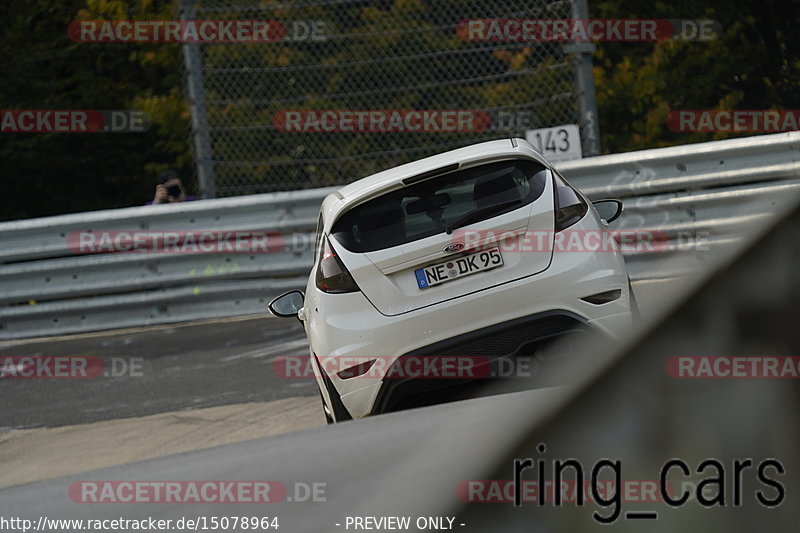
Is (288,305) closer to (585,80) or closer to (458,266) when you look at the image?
(458,266)

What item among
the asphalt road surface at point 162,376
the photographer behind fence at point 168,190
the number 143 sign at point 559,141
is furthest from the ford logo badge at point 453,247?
the photographer behind fence at point 168,190

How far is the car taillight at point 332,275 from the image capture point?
530 cm

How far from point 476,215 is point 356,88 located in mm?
6969

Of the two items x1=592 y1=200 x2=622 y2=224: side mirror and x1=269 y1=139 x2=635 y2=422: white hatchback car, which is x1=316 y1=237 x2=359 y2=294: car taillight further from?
x1=592 y1=200 x2=622 y2=224: side mirror

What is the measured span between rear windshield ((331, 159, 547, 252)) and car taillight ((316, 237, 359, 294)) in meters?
0.09

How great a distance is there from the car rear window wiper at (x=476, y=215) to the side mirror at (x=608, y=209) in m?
0.87

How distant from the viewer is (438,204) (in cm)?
532

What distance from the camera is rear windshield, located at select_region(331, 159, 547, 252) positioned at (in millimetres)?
A: 5246

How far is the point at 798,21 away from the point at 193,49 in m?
12.6

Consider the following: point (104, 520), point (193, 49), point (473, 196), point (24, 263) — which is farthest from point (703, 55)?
point (104, 520)

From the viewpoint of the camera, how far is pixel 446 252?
16.9 feet

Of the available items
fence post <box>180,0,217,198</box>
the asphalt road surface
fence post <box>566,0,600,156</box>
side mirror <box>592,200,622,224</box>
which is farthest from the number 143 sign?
side mirror <box>592,200,622,224</box>

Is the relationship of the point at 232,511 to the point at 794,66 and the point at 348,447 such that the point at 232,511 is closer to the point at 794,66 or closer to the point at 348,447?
the point at 348,447

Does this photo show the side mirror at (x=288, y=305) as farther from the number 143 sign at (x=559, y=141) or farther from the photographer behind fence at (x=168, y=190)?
the photographer behind fence at (x=168, y=190)
